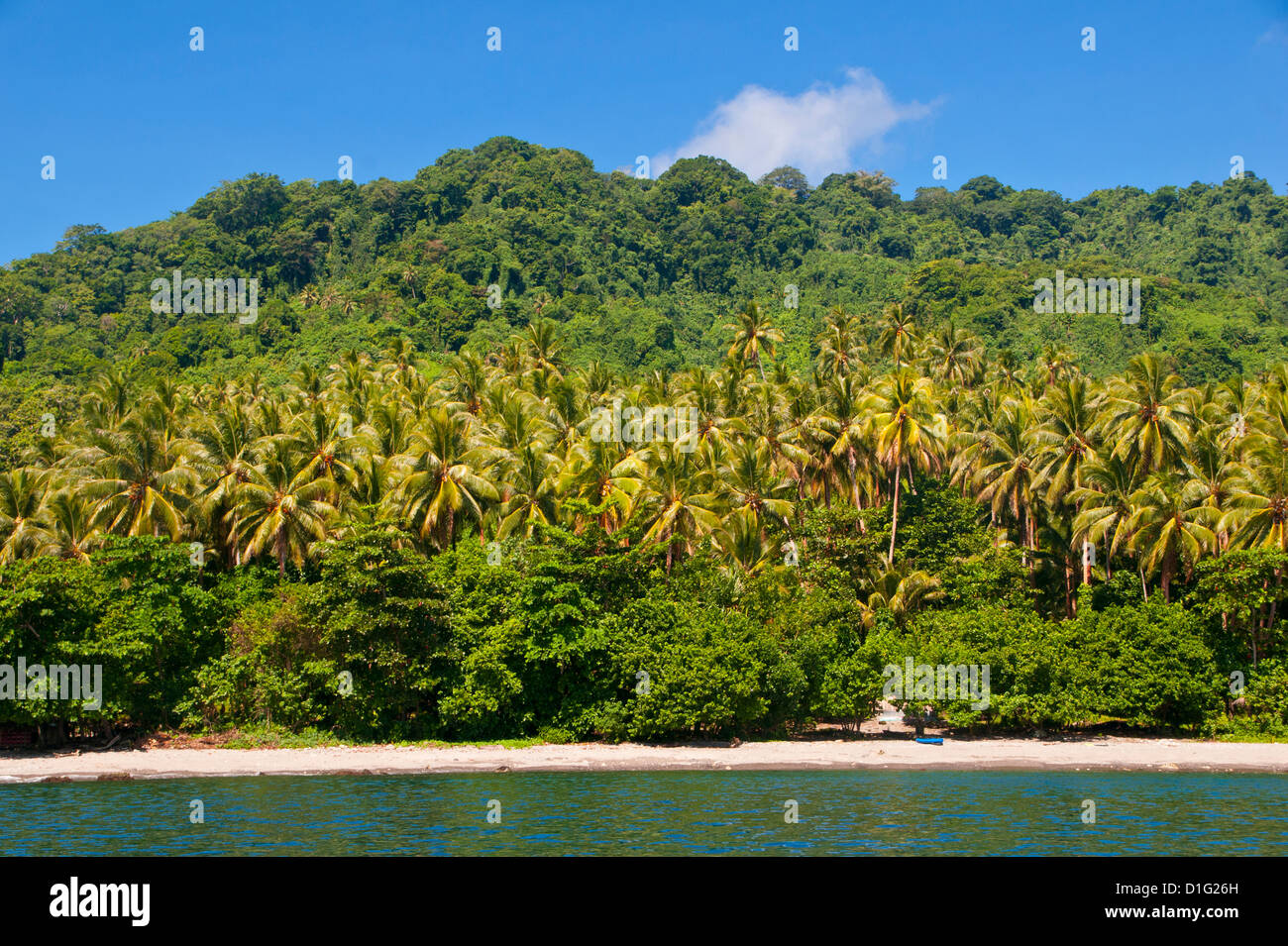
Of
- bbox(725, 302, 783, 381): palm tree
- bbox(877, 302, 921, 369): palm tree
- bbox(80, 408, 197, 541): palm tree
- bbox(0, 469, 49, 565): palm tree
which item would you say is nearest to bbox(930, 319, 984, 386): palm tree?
bbox(877, 302, 921, 369): palm tree

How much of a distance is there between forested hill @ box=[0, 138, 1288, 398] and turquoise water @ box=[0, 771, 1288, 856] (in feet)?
161

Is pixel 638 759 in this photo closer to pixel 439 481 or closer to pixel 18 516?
pixel 439 481

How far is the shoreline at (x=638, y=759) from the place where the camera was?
36906mm

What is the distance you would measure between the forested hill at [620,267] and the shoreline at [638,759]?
1749 inches

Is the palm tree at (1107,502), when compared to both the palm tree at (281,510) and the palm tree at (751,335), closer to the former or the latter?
the palm tree at (281,510)

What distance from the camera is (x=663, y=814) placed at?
29766 mm

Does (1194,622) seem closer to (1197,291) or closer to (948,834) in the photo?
(948,834)

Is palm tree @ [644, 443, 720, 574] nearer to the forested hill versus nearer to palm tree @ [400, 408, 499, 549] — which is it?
palm tree @ [400, 408, 499, 549]

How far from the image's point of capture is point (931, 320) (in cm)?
11388

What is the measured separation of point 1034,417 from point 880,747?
75.5ft

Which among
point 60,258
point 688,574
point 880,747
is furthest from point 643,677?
point 60,258

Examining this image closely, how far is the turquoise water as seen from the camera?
25.8 m

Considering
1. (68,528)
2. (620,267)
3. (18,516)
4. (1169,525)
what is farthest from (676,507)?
(620,267)

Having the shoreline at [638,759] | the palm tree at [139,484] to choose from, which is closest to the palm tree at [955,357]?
the shoreline at [638,759]
